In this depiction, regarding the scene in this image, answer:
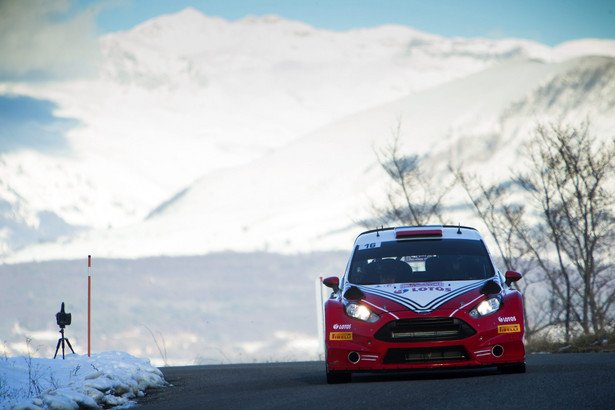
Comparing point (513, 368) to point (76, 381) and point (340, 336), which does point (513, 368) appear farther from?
point (76, 381)

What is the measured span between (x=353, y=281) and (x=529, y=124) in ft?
394

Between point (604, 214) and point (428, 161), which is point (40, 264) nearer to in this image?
point (428, 161)

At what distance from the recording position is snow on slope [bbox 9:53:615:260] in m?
128

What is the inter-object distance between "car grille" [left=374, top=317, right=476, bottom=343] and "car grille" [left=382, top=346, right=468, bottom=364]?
0.12m

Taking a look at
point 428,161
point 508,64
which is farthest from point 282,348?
point 508,64

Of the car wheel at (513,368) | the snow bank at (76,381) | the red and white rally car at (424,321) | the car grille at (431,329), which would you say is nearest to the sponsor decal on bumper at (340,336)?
the red and white rally car at (424,321)

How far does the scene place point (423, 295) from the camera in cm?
1022

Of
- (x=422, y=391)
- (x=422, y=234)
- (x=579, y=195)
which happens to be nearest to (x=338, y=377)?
(x=422, y=391)

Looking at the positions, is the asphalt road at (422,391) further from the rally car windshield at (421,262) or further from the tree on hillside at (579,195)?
the tree on hillside at (579,195)

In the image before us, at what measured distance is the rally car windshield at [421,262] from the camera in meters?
11.0

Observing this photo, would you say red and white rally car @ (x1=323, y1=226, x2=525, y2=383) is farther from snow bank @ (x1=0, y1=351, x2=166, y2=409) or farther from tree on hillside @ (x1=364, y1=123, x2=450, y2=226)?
tree on hillside @ (x1=364, y1=123, x2=450, y2=226)

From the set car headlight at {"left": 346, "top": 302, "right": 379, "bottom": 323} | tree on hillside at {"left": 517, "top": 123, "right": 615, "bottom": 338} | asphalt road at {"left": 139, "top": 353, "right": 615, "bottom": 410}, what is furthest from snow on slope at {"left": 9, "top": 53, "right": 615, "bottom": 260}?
car headlight at {"left": 346, "top": 302, "right": 379, "bottom": 323}

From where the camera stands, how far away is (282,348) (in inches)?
4739

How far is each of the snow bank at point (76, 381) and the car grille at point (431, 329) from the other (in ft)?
10.3
